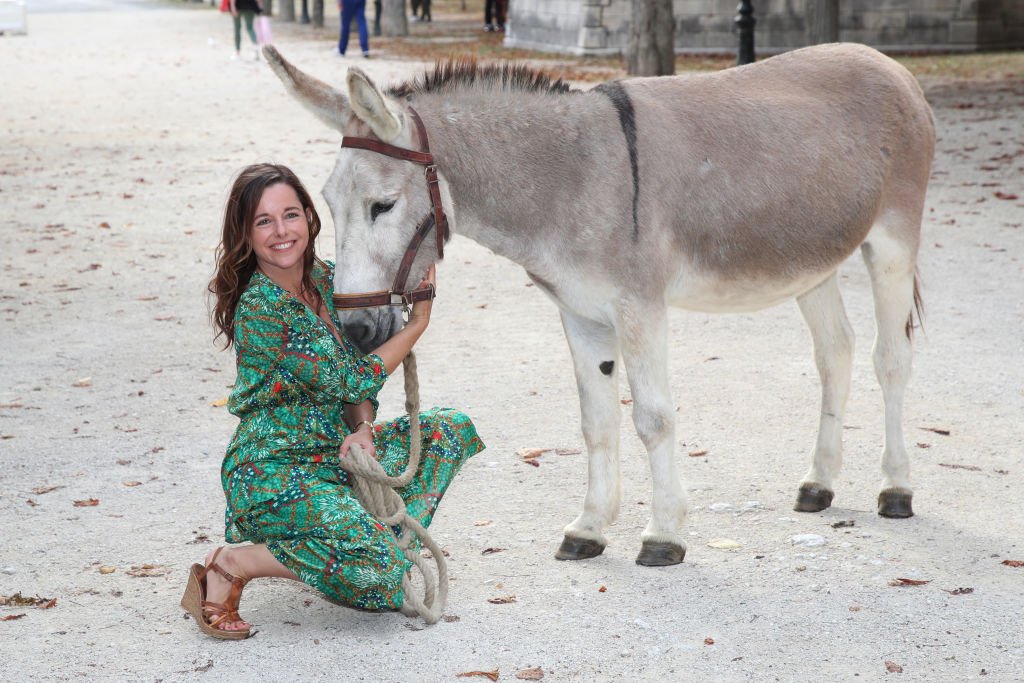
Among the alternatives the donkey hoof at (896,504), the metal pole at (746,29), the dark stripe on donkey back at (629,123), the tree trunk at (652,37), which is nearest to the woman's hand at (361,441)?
the dark stripe on donkey back at (629,123)

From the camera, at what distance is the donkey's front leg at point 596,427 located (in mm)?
5246

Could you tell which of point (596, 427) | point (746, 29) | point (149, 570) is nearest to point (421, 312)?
point (596, 427)

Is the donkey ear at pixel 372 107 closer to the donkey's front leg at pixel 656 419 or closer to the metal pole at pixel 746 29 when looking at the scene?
Answer: the donkey's front leg at pixel 656 419

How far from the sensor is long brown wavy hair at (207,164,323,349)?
4.61m

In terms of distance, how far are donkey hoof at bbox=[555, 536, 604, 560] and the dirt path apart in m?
0.08

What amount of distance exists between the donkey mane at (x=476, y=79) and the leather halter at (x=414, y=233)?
270 mm

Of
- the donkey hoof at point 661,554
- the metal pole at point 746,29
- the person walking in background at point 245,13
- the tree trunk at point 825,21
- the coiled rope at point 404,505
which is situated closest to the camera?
the coiled rope at point 404,505

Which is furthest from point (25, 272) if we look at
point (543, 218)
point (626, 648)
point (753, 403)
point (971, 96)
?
point (971, 96)

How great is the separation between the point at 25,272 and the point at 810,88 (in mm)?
7402

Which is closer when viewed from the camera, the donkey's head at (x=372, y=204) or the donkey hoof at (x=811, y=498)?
the donkey's head at (x=372, y=204)

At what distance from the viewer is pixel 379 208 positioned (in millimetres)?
4426

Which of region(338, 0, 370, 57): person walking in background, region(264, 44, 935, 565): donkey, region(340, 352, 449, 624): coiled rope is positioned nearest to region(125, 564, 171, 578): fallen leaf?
region(340, 352, 449, 624): coiled rope

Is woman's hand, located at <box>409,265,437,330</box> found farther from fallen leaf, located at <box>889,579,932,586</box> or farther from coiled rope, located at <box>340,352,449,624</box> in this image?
fallen leaf, located at <box>889,579,932,586</box>

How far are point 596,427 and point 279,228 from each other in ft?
5.26
